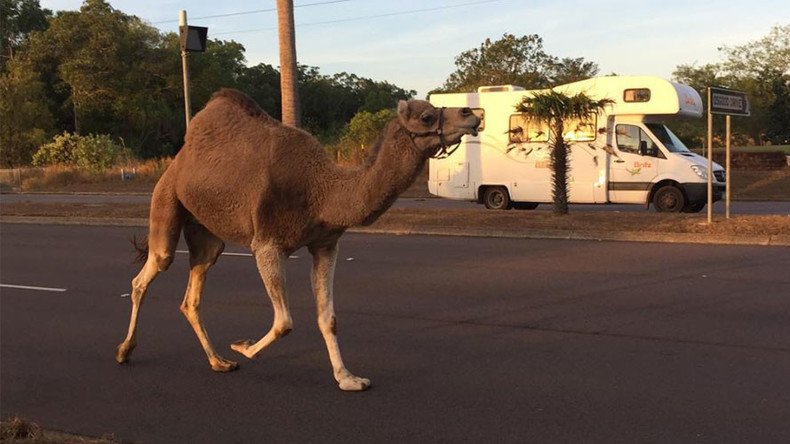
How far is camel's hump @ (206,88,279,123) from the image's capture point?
21.1 feet

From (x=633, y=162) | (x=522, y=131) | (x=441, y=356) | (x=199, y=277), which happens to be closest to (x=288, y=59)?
(x=522, y=131)

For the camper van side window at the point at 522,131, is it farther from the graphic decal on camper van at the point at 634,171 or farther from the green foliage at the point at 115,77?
the green foliage at the point at 115,77

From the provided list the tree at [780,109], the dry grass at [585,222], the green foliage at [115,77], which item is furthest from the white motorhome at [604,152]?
the tree at [780,109]

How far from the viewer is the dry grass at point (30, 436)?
473 centimetres

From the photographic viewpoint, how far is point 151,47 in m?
58.0

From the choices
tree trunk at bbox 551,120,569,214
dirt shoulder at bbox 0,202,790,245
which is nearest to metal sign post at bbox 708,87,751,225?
dirt shoulder at bbox 0,202,790,245

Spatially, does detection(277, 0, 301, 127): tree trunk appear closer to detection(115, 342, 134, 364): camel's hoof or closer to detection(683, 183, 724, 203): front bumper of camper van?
detection(683, 183, 724, 203): front bumper of camper van

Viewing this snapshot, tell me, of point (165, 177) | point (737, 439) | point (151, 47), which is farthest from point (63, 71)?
point (737, 439)

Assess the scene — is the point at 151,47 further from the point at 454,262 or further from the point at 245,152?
the point at 245,152

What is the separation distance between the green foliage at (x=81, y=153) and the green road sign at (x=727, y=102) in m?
35.8

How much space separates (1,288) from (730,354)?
9041 millimetres

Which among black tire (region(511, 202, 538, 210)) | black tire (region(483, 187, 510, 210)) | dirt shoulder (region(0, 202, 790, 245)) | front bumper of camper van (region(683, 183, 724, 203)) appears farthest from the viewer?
black tire (region(511, 202, 538, 210))

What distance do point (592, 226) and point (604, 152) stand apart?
441 centimetres

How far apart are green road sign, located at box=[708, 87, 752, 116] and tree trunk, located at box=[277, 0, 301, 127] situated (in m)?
8.76
